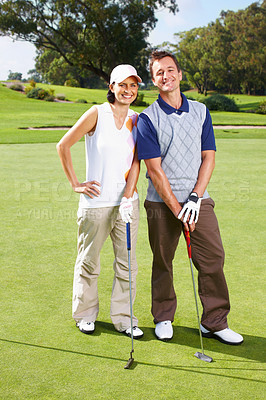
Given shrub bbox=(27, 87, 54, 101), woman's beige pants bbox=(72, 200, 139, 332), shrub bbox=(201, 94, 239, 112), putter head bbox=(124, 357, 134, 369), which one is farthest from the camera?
shrub bbox=(27, 87, 54, 101)

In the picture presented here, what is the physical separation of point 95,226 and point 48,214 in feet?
11.2

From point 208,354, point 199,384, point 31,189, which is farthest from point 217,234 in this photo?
point 31,189

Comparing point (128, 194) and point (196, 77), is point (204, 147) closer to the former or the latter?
point (128, 194)

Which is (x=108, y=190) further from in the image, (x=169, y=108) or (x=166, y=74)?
(x=166, y=74)

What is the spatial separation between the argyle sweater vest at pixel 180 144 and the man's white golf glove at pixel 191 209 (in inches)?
5.0

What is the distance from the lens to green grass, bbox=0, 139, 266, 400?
2.76 m

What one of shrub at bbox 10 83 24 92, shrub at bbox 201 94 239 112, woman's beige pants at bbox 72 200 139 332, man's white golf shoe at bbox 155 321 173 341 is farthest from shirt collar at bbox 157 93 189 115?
shrub at bbox 10 83 24 92

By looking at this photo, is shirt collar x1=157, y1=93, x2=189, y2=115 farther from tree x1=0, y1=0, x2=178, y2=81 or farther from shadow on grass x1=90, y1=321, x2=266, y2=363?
tree x1=0, y1=0, x2=178, y2=81

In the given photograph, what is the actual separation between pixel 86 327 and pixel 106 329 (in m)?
0.19

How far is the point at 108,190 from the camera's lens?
3529 mm

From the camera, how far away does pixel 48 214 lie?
6.83m

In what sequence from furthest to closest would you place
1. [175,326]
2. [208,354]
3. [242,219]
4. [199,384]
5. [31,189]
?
[31,189] → [242,219] → [175,326] → [208,354] → [199,384]

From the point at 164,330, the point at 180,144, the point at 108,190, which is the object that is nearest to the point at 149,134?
the point at 180,144

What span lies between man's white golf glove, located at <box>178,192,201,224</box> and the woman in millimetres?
376
